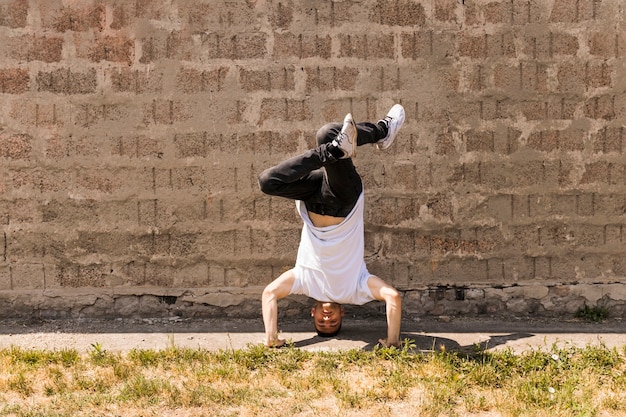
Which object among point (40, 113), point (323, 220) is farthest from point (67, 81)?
point (323, 220)

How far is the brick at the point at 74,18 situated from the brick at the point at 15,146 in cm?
77

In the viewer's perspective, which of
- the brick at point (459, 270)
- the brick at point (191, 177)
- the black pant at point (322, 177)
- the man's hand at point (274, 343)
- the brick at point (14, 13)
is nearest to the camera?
the black pant at point (322, 177)

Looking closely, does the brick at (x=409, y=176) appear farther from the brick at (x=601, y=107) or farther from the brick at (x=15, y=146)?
the brick at (x=15, y=146)

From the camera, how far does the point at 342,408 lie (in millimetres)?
3498

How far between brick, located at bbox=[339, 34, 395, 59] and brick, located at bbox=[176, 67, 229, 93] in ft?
2.71

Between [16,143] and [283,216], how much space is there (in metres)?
1.89

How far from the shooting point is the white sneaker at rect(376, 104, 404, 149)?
444 centimetres

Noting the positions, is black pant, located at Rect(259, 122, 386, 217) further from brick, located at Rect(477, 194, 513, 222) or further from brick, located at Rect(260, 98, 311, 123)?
brick, located at Rect(477, 194, 513, 222)

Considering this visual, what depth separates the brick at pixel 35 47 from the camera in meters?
4.87

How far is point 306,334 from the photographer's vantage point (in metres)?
4.77

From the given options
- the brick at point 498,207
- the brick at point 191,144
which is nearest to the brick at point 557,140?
the brick at point 498,207

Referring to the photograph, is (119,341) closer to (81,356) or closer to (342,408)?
(81,356)

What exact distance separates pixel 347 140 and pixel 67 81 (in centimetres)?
211

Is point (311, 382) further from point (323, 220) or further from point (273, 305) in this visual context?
point (323, 220)
